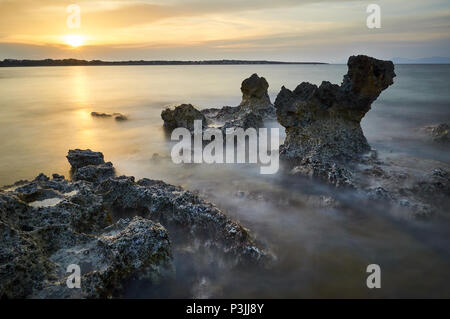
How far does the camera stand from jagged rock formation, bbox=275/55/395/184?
8.71 m

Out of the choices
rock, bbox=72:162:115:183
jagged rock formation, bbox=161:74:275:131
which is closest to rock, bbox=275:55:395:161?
jagged rock formation, bbox=161:74:275:131

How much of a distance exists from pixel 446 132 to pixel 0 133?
18.5 metres

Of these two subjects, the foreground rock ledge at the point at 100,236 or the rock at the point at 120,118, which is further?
the rock at the point at 120,118

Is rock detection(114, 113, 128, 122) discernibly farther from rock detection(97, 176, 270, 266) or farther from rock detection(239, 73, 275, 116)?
rock detection(97, 176, 270, 266)

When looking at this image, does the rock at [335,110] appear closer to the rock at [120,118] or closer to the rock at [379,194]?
the rock at [379,194]

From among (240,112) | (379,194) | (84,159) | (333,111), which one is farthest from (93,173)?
(240,112)

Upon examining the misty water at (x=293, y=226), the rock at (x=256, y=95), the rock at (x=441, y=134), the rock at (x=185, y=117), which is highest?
the rock at (x=256, y=95)

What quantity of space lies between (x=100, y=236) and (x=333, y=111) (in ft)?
23.4

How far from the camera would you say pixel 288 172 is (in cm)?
845

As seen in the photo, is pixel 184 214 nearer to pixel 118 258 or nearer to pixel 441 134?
pixel 118 258

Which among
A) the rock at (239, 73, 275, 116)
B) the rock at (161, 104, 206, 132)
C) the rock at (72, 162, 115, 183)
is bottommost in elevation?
the rock at (72, 162, 115, 183)

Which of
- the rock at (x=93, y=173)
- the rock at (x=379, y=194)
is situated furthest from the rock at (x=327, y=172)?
the rock at (x=93, y=173)

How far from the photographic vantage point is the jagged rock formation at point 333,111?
343 inches

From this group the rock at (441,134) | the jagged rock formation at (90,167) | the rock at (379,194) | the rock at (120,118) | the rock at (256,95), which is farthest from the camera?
the rock at (120,118)
